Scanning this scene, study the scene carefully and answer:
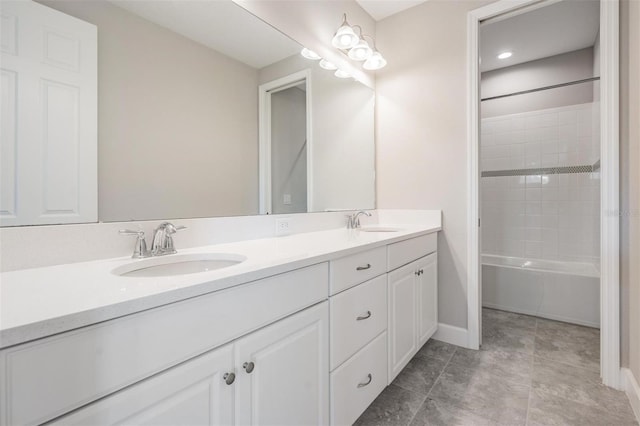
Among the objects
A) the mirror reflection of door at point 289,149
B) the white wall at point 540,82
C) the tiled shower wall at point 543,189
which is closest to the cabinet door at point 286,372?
the mirror reflection of door at point 289,149

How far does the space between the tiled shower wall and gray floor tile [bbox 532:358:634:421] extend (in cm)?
156

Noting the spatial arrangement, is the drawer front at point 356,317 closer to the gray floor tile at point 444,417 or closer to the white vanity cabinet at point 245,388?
the white vanity cabinet at point 245,388

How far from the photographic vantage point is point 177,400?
625 mm

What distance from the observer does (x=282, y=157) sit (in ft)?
5.32

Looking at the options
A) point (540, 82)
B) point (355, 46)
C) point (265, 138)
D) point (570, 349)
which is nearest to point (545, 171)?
point (540, 82)

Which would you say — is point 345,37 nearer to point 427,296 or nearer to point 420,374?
point 427,296

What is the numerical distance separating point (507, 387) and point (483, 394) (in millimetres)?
166

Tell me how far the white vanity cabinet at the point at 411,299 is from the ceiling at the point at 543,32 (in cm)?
173

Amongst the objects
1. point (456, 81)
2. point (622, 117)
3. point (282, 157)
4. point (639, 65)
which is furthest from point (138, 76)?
point (622, 117)

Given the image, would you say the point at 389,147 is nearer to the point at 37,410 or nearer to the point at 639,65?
the point at 639,65

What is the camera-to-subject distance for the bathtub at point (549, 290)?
2.22m

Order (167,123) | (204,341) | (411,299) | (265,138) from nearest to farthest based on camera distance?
(204,341), (167,123), (265,138), (411,299)

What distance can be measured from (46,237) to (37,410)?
22.6 inches

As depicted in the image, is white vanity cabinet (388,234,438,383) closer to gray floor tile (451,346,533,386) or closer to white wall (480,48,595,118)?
gray floor tile (451,346,533,386)
